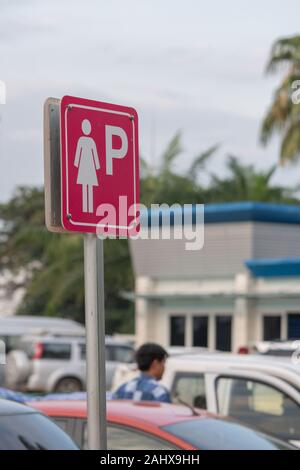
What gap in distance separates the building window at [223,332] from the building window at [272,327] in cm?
119

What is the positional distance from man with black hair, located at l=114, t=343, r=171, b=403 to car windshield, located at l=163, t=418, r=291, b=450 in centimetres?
→ 139

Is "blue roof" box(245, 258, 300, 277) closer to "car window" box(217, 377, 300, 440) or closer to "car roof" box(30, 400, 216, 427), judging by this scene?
"car window" box(217, 377, 300, 440)

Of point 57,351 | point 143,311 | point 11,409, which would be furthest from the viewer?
point 143,311

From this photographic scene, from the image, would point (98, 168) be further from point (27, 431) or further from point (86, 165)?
point (27, 431)

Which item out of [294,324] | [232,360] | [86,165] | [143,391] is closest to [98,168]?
[86,165]

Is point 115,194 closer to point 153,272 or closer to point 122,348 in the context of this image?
point 122,348

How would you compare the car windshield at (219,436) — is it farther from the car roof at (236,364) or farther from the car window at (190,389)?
the car window at (190,389)

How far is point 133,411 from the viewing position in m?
7.46

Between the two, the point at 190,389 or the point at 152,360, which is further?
the point at 190,389

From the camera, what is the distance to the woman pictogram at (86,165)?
4859 millimetres

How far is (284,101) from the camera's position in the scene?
36.7 m

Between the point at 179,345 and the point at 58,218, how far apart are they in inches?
1167

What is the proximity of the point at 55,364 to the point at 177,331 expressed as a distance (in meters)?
4.13
